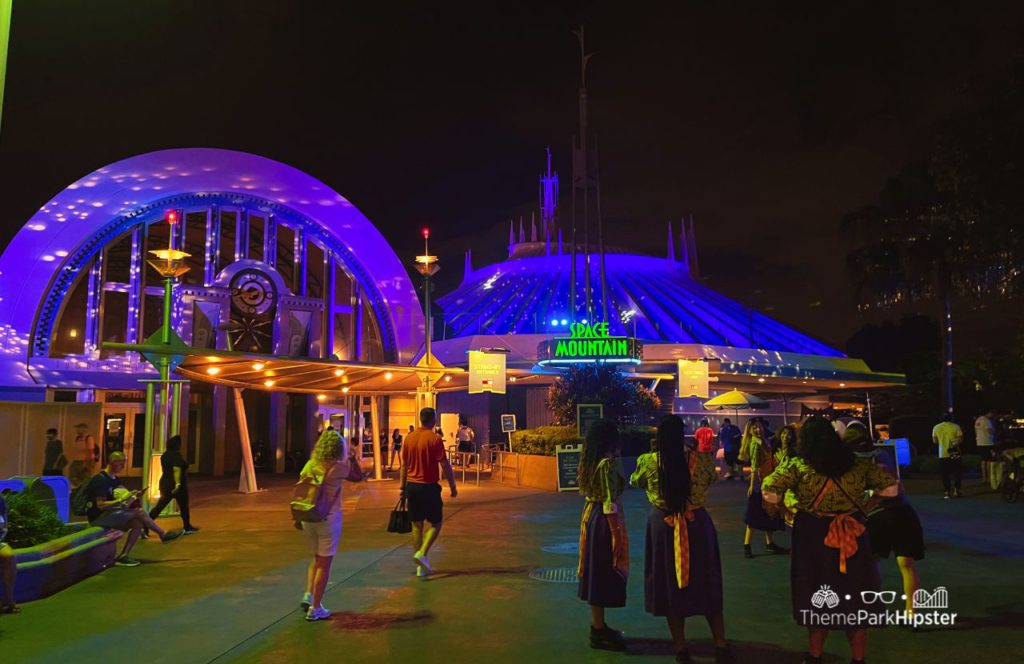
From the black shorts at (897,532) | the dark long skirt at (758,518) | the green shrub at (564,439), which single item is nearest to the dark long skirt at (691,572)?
the black shorts at (897,532)

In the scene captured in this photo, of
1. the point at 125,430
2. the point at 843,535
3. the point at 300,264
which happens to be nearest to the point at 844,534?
the point at 843,535

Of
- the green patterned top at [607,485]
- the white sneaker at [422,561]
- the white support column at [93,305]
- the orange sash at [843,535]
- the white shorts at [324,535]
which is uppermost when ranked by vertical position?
the white support column at [93,305]

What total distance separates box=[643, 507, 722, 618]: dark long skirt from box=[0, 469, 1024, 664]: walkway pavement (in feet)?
1.33

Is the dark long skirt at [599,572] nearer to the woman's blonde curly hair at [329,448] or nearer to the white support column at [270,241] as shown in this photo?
Result: the woman's blonde curly hair at [329,448]

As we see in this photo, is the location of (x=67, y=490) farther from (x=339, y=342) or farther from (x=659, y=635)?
(x=339, y=342)

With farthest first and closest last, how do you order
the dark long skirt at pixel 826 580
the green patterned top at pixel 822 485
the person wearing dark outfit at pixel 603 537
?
the person wearing dark outfit at pixel 603 537 < the green patterned top at pixel 822 485 < the dark long skirt at pixel 826 580

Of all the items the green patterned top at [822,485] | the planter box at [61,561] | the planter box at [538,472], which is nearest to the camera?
the green patterned top at [822,485]

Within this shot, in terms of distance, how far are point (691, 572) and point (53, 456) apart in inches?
513

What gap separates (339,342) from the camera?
84.0 ft

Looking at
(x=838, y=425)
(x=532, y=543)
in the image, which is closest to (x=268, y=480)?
(x=532, y=543)

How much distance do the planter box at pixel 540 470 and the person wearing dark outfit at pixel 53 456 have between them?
1022cm

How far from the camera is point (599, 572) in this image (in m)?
5.48

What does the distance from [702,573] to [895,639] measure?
1.75 metres

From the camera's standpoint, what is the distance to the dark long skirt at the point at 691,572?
500cm
